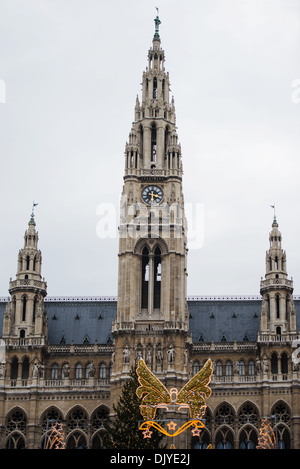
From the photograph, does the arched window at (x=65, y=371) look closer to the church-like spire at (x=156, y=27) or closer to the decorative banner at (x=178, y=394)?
the decorative banner at (x=178, y=394)

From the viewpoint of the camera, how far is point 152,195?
312 feet

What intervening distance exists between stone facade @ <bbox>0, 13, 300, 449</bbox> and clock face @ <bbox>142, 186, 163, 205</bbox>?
0.12m

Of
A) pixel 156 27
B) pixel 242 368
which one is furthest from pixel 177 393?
pixel 156 27

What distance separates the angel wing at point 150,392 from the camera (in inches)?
2889

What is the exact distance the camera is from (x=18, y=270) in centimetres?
9781

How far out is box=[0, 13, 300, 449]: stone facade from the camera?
291 ft

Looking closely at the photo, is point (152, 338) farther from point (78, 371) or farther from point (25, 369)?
point (25, 369)

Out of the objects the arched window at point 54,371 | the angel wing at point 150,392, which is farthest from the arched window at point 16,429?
the angel wing at point 150,392

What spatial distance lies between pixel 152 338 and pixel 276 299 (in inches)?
557

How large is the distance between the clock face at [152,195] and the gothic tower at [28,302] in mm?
13534

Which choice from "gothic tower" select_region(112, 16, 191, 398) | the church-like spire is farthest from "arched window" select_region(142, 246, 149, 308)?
the church-like spire

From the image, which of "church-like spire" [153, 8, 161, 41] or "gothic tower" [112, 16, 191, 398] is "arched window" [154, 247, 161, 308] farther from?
"church-like spire" [153, 8, 161, 41]
